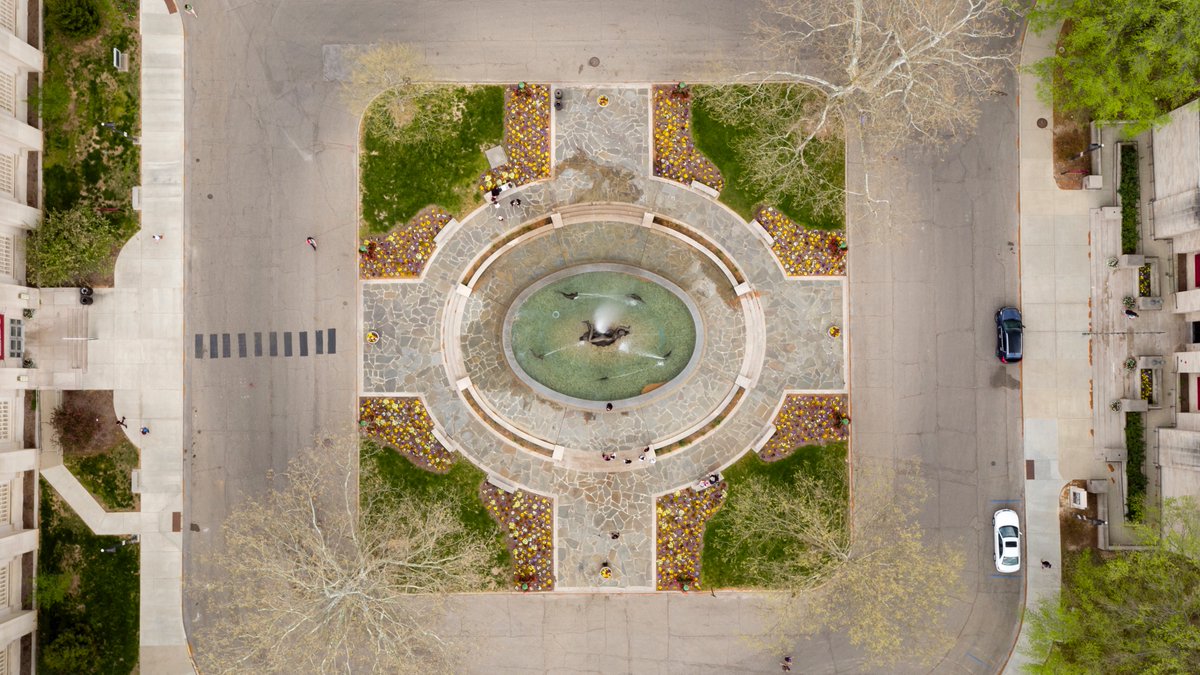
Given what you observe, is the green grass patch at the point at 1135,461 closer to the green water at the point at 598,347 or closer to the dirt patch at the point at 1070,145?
the dirt patch at the point at 1070,145

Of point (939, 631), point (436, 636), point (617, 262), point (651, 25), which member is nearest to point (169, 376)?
point (436, 636)

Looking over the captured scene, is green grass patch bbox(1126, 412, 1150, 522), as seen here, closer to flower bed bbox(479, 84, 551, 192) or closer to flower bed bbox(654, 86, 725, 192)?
flower bed bbox(654, 86, 725, 192)

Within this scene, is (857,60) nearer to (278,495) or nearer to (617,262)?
(617,262)

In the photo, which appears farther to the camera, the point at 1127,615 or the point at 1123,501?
the point at 1123,501

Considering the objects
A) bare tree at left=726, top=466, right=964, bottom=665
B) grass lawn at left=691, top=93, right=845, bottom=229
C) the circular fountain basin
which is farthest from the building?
bare tree at left=726, top=466, right=964, bottom=665


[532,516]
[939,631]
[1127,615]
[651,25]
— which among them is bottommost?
[939,631]

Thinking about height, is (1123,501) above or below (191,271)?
below
